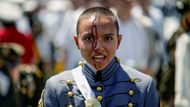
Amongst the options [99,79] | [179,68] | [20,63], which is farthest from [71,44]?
[99,79]

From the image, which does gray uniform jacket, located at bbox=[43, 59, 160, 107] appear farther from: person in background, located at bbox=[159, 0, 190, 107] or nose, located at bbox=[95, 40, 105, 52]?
person in background, located at bbox=[159, 0, 190, 107]

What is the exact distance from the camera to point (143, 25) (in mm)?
12633

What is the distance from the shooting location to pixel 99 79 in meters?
6.63

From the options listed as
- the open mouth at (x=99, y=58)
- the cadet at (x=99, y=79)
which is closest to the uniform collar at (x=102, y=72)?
the cadet at (x=99, y=79)

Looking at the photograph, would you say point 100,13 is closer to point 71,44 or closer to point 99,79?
point 99,79

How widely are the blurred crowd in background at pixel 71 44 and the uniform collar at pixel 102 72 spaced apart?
446cm

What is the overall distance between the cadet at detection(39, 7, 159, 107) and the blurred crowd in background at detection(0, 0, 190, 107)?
4436 mm

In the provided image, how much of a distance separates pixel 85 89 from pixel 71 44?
6236 millimetres

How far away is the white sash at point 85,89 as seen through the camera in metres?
6.47

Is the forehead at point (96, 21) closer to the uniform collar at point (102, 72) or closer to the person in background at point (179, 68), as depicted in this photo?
the uniform collar at point (102, 72)

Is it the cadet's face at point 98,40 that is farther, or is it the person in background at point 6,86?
the person in background at point 6,86

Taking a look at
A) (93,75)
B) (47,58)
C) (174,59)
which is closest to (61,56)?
(47,58)

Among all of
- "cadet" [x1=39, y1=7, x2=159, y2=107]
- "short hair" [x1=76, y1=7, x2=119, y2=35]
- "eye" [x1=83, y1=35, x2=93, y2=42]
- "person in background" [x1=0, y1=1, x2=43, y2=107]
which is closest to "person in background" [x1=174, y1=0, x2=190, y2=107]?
"person in background" [x1=0, y1=1, x2=43, y2=107]

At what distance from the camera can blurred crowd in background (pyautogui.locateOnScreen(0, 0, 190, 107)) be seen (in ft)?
37.0
